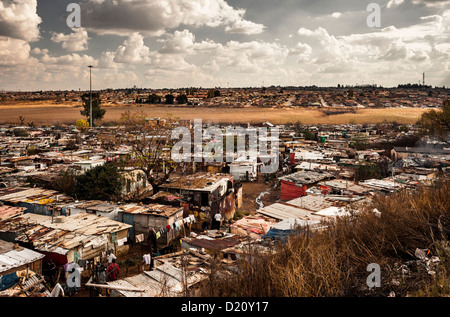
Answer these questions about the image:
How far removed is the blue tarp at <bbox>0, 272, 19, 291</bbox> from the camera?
684 centimetres

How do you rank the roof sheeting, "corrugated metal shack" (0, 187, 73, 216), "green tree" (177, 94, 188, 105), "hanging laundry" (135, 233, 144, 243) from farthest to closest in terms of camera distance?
"green tree" (177, 94, 188, 105)
"corrugated metal shack" (0, 187, 73, 216)
the roof sheeting
"hanging laundry" (135, 233, 144, 243)

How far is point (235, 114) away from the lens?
7550cm

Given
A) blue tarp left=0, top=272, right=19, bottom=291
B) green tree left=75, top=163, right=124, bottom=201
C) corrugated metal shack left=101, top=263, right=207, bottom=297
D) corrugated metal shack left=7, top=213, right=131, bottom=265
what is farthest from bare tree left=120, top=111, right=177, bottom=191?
corrugated metal shack left=101, top=263, right=207, bottom=297

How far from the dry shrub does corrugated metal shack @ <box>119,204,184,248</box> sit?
7368 millimetres

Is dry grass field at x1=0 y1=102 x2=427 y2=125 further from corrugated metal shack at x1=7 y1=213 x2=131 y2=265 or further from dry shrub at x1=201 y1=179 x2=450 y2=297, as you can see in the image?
dry shrub at x1=201 y1=179 x2=450 y2=297

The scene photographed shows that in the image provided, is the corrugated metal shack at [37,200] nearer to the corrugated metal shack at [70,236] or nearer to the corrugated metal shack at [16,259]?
the corrugated metal shack at [70,236]

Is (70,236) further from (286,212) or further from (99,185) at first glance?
(286,212)

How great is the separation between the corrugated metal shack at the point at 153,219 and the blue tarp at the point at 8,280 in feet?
16.1

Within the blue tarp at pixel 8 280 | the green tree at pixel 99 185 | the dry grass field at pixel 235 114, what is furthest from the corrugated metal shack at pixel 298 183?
the dry grass field at pixel 235 114

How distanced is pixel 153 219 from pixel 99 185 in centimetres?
441

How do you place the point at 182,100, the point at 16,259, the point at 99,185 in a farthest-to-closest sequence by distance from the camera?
the point at 182,100
the point at 99,185
the point at 16,259

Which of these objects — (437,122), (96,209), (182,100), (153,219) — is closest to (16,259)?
(96,209)
